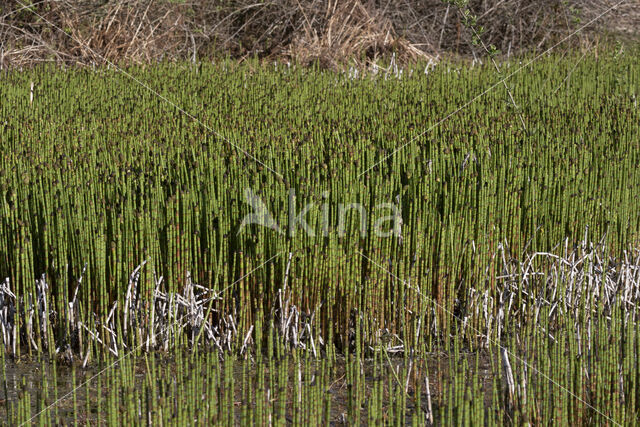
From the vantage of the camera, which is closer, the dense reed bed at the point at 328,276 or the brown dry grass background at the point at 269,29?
the dense reed bed at the point at 328,276

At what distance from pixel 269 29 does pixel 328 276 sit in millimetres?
6743

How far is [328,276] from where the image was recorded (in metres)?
3.13

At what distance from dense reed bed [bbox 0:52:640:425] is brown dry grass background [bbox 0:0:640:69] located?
4.38m

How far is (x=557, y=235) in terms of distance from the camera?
357 centimetres

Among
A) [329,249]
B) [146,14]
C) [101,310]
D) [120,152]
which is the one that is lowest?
[101,310]

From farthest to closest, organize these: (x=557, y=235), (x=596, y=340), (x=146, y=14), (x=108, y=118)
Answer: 1. (x=146, y=14)
2. (x=108, y=118)
3. (x=557, y=235)
4. (x=596, y=340)

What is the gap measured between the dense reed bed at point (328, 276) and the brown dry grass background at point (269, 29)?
14.4 ft

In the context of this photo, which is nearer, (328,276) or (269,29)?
(328,276)

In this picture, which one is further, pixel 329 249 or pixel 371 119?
pixel 371 119

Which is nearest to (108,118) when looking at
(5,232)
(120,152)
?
(120,152)

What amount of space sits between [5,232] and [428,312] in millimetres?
1578

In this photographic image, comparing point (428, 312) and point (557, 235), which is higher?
point (557, 235)

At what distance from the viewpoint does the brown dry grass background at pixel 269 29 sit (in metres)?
8.73

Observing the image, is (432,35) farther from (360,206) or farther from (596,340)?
(596,340)
